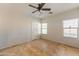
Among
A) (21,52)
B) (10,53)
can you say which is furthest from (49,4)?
(10,53)

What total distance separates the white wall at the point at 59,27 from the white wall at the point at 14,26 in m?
0.28

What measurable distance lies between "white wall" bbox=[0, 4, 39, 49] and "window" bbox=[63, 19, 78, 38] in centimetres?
54

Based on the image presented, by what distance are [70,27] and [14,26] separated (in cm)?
101

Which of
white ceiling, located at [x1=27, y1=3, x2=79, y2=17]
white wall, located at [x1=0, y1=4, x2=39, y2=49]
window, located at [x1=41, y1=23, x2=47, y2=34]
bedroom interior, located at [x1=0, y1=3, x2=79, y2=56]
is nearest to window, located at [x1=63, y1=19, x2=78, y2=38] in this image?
bedroom interior, located at [x1=0, y1=3, x2=79, y2=56]

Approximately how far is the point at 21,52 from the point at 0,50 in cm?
35

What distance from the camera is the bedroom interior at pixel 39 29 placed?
4.61ft

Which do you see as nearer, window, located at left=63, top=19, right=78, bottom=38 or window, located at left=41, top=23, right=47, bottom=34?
window, located at left=63, top=19, right=78, bottom=38

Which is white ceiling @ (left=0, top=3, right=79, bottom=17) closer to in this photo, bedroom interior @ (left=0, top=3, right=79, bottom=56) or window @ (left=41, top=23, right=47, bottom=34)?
bedroom interior @ (left=0, top=3, right=79, bottom=56)

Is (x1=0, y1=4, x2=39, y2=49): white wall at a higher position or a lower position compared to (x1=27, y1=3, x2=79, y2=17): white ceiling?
lower

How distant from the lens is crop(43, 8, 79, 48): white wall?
1461mm

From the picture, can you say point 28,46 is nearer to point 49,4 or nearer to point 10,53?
point 10,53

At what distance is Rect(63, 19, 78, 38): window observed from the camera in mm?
1451

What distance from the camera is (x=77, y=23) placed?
1.45 metres

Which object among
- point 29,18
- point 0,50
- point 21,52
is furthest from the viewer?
point 29,18
